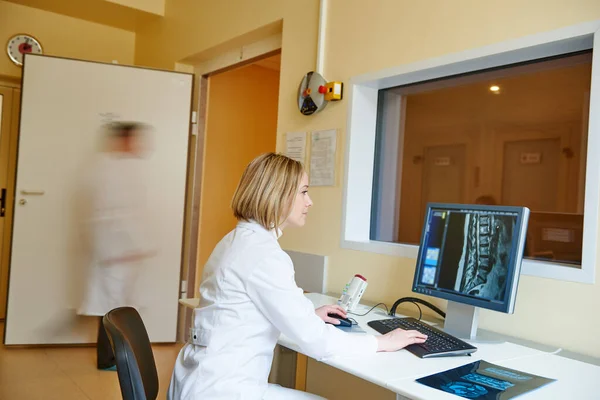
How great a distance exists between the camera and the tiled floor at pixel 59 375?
108 inches

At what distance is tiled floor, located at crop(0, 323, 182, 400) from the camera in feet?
8.96

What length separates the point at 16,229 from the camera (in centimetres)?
343

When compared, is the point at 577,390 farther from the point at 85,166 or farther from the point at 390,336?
the point at 85,166

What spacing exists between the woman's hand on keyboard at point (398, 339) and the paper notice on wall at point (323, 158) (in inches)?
43.1

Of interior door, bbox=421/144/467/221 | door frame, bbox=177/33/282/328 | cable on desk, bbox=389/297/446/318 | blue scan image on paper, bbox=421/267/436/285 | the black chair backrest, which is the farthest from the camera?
door frame, bbox=177/33/282/328

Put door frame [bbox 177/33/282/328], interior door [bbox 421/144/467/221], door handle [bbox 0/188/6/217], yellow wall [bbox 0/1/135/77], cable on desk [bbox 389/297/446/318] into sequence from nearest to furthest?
1. cable on desk [bbox 389/297/446/318]
2. interior door [bbox 421/144/467/221]
3. door frame [bbox 177/33/282/328]
4. yellow wall [bbox 0/1/135/77]
5. door handle [bbox 0/188/6/217]

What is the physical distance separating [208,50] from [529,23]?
7.57 ft

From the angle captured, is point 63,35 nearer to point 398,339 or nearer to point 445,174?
point 445,174

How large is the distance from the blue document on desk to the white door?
271 centimetres

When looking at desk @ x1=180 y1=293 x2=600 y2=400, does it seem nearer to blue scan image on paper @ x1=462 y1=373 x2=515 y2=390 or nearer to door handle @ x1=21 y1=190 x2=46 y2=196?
blue scan image on paper @ x1=462 y1=373 x2=515 y2=390

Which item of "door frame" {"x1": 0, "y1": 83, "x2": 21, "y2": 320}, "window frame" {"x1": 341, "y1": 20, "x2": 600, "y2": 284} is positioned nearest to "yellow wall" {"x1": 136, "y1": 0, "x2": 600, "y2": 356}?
"window frame" {"x1": 341, "y1": 20, "x2": 600, "y2": 284}

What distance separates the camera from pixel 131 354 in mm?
1196

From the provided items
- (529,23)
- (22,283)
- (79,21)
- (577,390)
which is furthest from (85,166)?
(577,390)

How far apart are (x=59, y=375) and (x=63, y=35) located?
263 cm
